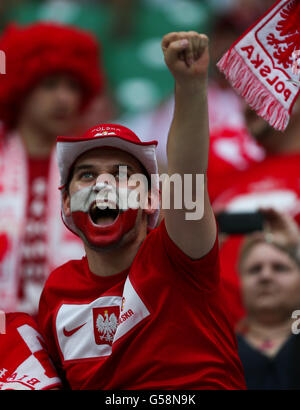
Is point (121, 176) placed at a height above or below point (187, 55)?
below

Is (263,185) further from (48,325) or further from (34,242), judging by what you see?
(48,325)

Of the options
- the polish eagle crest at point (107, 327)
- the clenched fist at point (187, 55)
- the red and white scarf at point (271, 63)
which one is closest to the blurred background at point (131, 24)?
the red and white scarf at point (271, 63)

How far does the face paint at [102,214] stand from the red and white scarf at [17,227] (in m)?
1.43

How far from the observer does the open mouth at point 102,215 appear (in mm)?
1690

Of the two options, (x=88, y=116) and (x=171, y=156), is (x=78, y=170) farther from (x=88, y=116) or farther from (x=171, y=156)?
(x=88, y=116)

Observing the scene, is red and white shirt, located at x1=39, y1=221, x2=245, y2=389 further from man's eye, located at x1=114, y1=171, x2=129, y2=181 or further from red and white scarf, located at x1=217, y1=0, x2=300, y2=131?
red and white scarf, located at x1=217, y1=0, x2=300, y2=131

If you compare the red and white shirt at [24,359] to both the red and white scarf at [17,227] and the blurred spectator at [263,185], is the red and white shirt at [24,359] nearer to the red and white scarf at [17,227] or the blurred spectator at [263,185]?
the blurred spectator at [263,185]

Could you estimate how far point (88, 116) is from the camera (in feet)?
12.9

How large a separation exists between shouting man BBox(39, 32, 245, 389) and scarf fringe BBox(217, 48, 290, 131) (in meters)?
0.24

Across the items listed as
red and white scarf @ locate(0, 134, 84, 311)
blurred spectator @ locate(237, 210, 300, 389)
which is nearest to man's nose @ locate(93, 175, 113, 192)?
blurred spectator @ locate(237, 210, 300, 389)

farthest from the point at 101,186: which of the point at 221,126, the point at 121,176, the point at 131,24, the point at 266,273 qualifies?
the point at 131,24

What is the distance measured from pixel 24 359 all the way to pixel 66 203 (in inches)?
14.1

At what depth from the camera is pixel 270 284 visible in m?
2.79
